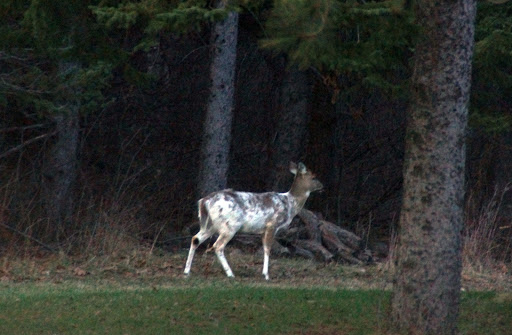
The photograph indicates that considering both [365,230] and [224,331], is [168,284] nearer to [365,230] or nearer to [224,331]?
[224,331]

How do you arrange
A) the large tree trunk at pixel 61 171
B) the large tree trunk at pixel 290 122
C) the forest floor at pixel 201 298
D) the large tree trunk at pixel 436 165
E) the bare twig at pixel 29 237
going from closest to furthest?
the large tree trunk at pixel 436 165 < the forest floor at pixel 201 298 < the bare twig at pixel 29 237 < the large tree trunk at pixel 61 171 < the large tree trunk at pixel 290 122

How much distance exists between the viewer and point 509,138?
20406 millimetres

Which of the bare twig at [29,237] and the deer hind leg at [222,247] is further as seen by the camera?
the bare twig at [29,237]

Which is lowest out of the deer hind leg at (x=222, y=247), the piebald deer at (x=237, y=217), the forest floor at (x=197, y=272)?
the forest floor at (x=197, y=272)

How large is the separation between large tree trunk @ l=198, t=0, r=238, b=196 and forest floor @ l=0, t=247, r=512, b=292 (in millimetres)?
2436

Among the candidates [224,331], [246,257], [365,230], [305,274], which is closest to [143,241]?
[246,257]

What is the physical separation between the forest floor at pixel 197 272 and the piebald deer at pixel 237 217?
0.43 m

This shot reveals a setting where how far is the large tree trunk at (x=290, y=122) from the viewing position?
21250 mm

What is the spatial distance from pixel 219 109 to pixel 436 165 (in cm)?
981

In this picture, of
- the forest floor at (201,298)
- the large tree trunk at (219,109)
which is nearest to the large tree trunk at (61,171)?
the forest floor at (201,298)

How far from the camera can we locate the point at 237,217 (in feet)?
44.0

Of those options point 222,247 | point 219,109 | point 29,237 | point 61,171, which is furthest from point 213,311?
point 61,171

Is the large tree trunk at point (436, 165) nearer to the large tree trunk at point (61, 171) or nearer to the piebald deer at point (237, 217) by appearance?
the piebald deer at point (237, 217)

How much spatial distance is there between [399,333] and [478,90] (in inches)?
388
